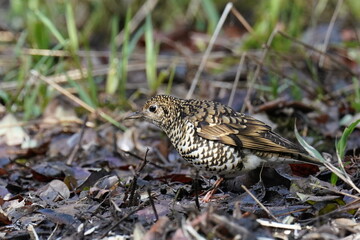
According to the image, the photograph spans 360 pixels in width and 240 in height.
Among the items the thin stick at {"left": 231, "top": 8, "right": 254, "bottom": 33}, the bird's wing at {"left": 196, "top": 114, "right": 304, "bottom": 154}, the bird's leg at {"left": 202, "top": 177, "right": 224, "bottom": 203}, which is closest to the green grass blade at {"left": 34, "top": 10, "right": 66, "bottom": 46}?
the thin stick at {"left": 231, "top": 8, "right": 254, "bottom": 33}

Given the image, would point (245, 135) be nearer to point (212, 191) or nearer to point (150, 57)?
point (212, 191)

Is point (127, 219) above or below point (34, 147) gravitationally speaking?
above

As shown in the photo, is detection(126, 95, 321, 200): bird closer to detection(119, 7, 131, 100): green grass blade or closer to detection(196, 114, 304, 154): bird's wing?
detection(196, 114, 304, 154): bird's wing

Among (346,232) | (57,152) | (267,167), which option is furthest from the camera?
(57,152)

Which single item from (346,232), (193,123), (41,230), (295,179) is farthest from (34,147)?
(346,232)

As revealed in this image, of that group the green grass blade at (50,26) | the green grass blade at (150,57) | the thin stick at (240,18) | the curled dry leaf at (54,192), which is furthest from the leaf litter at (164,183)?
the green grass blade at (50,26)

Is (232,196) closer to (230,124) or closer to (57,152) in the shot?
(230,124)

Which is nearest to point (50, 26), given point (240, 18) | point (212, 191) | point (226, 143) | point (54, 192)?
point (240, 18)
